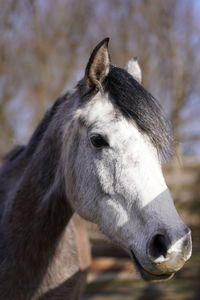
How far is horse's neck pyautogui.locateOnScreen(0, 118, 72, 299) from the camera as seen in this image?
9.66 feet

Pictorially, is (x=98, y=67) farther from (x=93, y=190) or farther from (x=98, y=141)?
(x=93, y=190)

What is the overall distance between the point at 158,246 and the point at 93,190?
0.53m

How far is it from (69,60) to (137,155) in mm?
11027

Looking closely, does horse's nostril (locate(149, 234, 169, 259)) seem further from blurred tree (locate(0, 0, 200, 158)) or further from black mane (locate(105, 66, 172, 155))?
blurred tree (locate(0, 0, 200, 158))

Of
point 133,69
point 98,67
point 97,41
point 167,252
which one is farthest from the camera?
point 97,41

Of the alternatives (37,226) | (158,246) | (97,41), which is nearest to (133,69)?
(37,226)

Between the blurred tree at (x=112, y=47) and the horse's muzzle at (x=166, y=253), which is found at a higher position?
the blurred tree at (x=112, y=47)

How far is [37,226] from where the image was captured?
9.80ft

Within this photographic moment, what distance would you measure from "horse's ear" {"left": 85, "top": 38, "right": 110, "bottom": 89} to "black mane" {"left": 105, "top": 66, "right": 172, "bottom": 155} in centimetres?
7

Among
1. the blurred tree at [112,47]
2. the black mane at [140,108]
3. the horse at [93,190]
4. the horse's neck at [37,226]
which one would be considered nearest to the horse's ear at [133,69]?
the horse at [93,190]

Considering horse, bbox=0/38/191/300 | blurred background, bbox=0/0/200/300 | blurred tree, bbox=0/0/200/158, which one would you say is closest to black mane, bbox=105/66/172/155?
horse, bbox=0/38/191/300

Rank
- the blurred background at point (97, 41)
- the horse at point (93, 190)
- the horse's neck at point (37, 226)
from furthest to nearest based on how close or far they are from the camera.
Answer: the blurred background at point (97, 41)
the horse's neck at point (37, 226)
the horse at point (93, 190)

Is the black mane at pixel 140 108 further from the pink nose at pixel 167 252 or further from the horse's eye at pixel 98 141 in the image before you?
the pink nose at pixel 167 252

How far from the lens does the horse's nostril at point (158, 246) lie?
221 centimetres
